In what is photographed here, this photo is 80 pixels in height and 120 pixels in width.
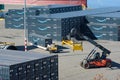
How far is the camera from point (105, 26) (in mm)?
42594

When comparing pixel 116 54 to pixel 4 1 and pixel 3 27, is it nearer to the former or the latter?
pixel 3 27

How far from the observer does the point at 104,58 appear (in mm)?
30453

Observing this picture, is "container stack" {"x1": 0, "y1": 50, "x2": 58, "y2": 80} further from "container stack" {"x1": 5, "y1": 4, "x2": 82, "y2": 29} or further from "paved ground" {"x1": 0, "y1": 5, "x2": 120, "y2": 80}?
"container stack" {"x1": 5, "y1": 4, "x2": 82, "y2": 29}

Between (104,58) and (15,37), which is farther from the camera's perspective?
(15,37)

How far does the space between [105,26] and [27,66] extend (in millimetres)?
24263

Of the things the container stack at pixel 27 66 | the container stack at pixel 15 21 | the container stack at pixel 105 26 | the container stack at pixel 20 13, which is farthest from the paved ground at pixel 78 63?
the container stack at pixel 27 66

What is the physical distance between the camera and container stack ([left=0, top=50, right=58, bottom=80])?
18578mm

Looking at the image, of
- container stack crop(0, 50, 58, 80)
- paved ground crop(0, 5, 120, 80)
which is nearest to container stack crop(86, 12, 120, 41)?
paved ground crop(0, 5, 120, 80)

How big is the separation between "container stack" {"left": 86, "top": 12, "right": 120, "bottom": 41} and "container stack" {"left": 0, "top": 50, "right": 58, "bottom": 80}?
72.0 ft

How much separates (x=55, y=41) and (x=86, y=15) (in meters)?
5.41

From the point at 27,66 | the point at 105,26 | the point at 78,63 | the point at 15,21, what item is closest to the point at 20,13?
the point at 15,21

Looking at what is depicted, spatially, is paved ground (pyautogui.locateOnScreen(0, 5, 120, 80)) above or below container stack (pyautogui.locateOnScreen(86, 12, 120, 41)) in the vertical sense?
below

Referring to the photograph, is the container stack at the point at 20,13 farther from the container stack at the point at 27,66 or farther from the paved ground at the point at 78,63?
the container stack at the point at 27,66

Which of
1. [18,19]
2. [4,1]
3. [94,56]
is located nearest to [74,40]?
[94,56]
